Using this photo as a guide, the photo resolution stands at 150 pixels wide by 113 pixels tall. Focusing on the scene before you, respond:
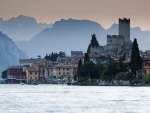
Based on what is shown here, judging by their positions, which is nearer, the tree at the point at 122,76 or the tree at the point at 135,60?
the tree at the point at 135,60

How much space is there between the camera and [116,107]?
57500 millimetres

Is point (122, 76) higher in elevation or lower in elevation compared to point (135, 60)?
lower

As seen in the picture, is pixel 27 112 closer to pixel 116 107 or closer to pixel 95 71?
pixel 116 107

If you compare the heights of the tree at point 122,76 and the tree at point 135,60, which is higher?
the tree at point 135,60

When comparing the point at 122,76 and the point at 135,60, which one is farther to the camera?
the point at 122,76

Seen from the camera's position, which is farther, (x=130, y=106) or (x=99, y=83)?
(x=99, y=83)

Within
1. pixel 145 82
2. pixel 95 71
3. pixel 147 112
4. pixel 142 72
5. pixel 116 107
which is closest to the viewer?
pixel 147 112

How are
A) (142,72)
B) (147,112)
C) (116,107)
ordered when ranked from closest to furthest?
(147,112) → (116,107) → (142,72)

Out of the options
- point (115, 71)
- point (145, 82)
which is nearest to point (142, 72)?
point (115, 71)

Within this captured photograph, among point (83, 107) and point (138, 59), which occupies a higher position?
point (138, 59)

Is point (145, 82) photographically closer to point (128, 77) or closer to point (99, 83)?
point (128, 77)

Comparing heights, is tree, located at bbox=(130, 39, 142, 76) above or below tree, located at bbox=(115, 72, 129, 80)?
above

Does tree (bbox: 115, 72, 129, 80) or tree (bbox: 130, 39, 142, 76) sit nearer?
tree (bbox: 130, 39, 142, 76)

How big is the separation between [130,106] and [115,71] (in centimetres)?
8763
